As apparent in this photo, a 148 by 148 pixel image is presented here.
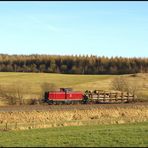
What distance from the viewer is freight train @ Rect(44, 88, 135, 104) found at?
54.2 meters

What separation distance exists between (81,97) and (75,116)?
1405cm

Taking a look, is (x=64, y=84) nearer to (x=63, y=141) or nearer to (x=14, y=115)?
(x=14, y=115)

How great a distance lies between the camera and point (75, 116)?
41.9 m

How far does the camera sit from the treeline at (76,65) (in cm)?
13100

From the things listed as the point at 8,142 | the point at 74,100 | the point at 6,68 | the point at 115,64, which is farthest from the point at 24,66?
the point at 8,142

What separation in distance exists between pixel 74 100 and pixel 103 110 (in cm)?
1141

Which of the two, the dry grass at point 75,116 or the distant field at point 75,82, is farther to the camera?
the distant field at point 75,82

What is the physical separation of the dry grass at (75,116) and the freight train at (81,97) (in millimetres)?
9714

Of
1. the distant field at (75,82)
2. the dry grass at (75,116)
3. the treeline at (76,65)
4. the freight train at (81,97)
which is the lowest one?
the dry grass at (75,116)

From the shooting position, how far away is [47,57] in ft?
482

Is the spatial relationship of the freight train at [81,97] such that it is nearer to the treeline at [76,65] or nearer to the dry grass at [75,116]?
the dry grass at [75,116]

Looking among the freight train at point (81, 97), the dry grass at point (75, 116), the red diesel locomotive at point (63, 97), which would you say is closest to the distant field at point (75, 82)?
the freight train at point (81, 97)

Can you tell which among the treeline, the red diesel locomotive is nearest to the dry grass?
the red diesel locomotive

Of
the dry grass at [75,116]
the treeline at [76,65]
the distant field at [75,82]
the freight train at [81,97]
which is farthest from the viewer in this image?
the treeline at [76,65]
